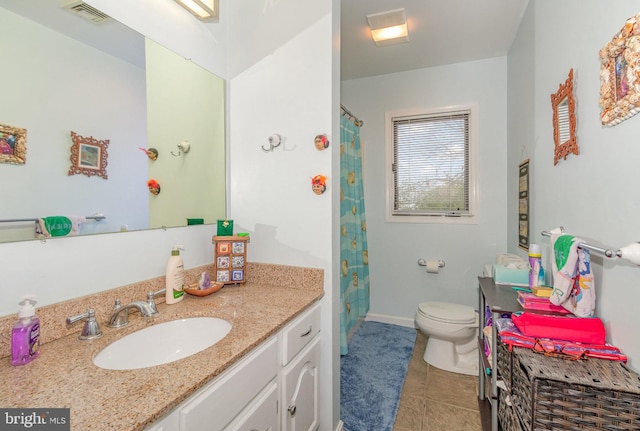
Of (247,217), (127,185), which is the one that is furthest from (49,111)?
(247,217)

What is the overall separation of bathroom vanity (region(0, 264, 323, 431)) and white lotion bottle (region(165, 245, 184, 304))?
5cm

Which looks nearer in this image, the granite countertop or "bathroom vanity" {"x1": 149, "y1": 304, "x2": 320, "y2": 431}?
the granite countertop

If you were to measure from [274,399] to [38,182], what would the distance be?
3.52 ft

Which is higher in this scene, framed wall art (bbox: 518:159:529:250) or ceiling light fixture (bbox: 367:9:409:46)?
ceiling light fixture (bbox: 367:9:409:46)

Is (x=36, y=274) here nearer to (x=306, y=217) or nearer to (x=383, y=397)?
(x=306, y=217)

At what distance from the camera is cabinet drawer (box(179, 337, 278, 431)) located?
2.45 feet

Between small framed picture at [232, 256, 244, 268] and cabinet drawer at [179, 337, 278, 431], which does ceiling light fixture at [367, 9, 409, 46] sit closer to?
small framed picture at [232, 256, 244, 268]

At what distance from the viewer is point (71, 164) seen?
1028 millimetres

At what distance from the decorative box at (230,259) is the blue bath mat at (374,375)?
1073mm

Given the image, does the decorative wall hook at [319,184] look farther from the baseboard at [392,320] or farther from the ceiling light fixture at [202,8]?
the baseboard at [392,320]

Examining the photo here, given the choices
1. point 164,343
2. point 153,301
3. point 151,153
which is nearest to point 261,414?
point 164,343

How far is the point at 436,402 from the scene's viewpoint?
1918 mm

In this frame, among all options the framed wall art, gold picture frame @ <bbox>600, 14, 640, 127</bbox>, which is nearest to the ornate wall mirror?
gold picture frame @ <bbox>600, 14, 640, 127</bbox>

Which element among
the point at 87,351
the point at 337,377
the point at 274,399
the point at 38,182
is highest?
the point at 38,182
